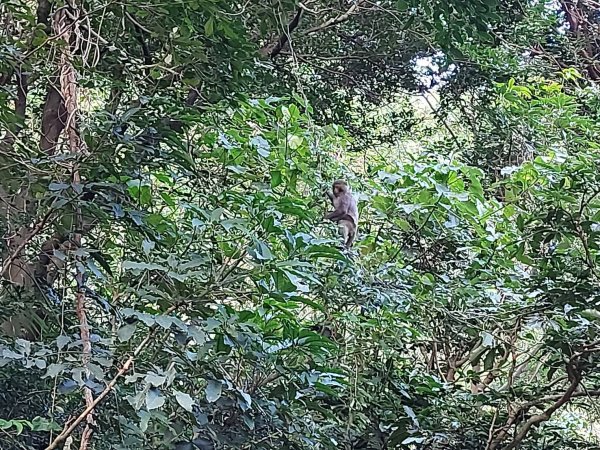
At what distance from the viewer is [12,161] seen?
1.61 metres

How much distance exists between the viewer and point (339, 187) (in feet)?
8.61

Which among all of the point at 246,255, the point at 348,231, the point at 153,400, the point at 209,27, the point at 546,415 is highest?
the point at 209,27

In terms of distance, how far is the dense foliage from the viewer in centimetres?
→ 150

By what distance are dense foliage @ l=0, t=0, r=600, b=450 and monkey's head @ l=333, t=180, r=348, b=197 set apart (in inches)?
1.8

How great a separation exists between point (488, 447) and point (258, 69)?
1633 millimetres

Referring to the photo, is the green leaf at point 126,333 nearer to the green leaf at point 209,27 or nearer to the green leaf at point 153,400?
the green leaf at point 153,400

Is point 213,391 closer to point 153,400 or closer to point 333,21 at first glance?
point 153,400

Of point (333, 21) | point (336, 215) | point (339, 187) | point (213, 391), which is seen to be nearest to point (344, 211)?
point (336, 215)

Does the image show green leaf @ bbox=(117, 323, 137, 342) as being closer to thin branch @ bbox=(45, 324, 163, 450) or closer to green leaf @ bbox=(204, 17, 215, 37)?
thin branch @ bbox=(45, 324, 163, 450)

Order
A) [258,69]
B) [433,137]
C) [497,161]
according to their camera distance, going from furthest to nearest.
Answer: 1. [433,137]
2. [497,161]
3. [258,69]

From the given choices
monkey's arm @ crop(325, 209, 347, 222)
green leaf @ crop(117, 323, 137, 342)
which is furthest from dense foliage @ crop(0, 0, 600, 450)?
monkey's arm @ crop(325, 209, 347, 222)

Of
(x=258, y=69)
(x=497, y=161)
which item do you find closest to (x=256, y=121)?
(x=258, y=69)

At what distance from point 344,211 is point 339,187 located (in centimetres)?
23

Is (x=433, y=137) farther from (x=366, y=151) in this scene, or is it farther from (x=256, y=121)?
(x=256, y=121)
